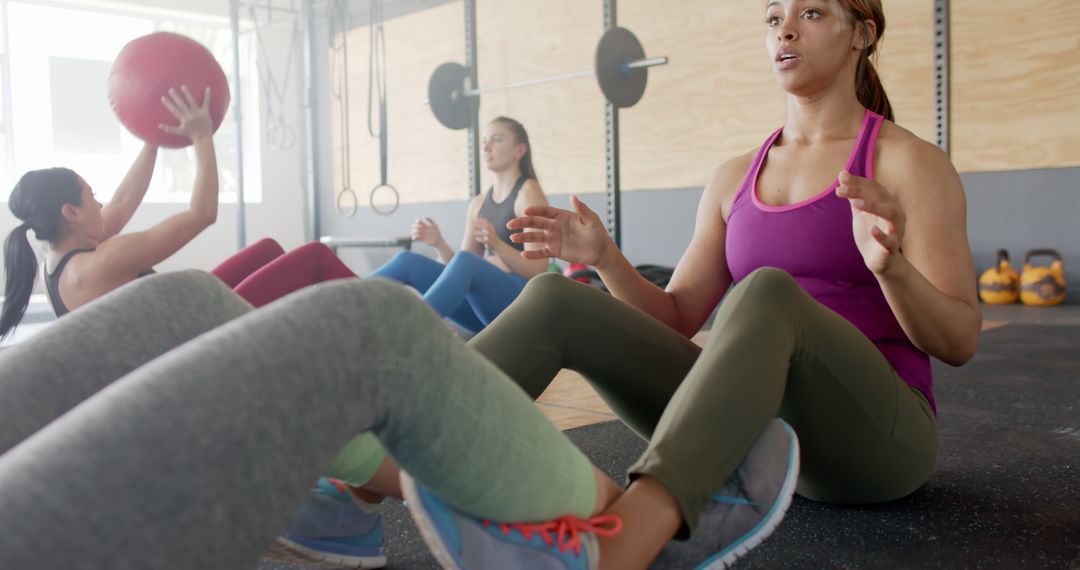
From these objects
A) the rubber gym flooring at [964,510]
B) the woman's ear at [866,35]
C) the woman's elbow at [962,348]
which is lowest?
the rubber gym flooring at [964,510]

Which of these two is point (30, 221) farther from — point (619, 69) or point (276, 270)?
point (619, 69)

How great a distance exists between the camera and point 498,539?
2.44 ft

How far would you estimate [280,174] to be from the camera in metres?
7.62

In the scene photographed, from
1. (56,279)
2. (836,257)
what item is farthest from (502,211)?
(836,257)

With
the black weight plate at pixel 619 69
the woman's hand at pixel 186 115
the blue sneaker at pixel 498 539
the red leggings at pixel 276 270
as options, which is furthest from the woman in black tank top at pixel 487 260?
the blue sneaker at pixel 498 539

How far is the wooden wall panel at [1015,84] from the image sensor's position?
12.1 feet

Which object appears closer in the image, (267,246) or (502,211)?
(267,246)

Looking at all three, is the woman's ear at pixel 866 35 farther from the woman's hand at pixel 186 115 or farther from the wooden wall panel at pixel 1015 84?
the wooden wall panel at pixel 1015 84

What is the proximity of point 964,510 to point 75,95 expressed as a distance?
682 cm

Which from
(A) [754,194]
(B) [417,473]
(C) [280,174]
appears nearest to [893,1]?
(A) [754,194]

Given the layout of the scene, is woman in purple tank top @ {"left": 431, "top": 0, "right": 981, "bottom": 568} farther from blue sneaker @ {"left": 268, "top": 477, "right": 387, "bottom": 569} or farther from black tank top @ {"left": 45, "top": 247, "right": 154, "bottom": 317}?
black tank top @ {"left": 45, "top": 247, "right": 154, "bottom": 317}

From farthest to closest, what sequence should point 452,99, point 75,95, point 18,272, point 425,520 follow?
point 75,95 → point 452,99 → point 18,272 → point 425,520

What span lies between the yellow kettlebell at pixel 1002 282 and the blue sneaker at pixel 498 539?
11.9 feet

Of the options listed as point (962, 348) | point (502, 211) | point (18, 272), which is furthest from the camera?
point (502, 211)
